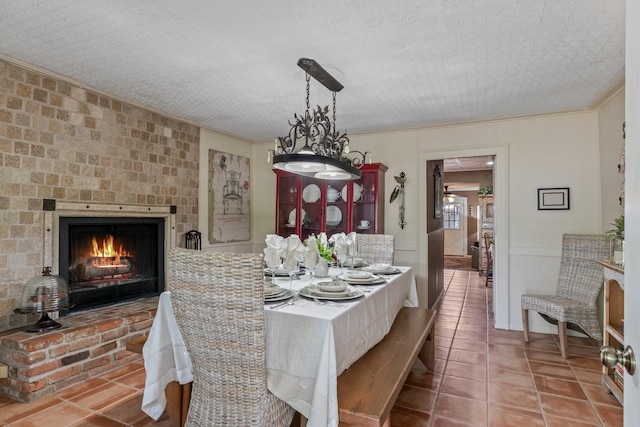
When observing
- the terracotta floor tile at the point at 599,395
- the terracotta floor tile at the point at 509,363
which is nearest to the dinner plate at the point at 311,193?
the terracotta floor tile at the point at 509,363

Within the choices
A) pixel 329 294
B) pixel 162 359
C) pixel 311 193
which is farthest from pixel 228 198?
pixel 329 294

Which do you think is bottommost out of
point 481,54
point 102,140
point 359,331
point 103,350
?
point 103,350

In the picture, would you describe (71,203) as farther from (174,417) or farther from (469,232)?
(469,232)

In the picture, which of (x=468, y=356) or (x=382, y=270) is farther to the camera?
(x=468, y=356)

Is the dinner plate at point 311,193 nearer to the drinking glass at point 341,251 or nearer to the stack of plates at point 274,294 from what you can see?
the drinking glass at point 341,251

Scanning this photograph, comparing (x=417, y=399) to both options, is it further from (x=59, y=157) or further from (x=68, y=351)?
(x=59, y=157)

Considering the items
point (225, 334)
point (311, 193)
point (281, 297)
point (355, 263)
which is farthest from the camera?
point (311, 193)

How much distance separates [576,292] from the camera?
332cm

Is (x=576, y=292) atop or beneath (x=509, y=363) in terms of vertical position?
atop

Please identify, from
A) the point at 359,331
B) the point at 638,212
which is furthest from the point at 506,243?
the point at 638,212

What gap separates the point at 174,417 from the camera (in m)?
1.95

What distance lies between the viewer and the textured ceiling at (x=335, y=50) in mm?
1936

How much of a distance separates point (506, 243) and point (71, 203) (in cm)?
431

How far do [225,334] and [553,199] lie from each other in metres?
3.71
